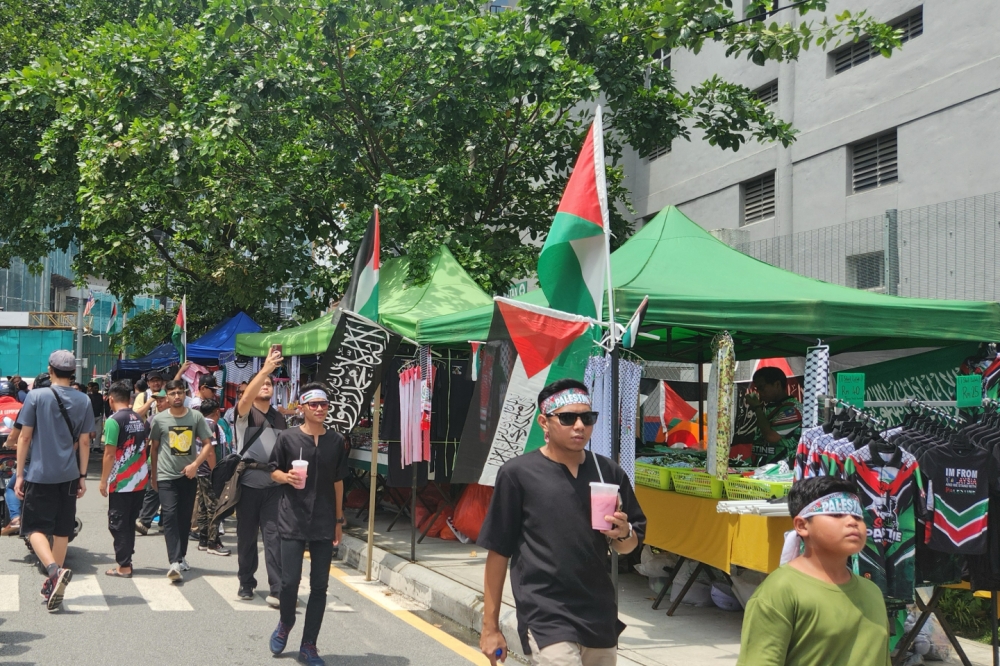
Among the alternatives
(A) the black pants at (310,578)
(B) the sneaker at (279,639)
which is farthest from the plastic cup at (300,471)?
(B) the sneaker at (279,639)

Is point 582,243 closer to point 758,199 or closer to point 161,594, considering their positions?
point 161,594

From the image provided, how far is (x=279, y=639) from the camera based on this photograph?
6.80 meters

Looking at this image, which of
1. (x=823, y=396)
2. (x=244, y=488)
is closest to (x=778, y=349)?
(x=823, y=396)

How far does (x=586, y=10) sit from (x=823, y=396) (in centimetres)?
768

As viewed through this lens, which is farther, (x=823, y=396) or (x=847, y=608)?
(x=823, y=396)

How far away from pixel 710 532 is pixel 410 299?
5913 mm

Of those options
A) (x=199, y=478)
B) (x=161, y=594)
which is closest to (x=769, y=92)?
(x=199, y=478)

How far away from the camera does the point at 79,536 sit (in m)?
12.1

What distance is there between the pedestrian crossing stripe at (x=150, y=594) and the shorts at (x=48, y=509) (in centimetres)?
61

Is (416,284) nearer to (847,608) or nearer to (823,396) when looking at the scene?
(823,396)

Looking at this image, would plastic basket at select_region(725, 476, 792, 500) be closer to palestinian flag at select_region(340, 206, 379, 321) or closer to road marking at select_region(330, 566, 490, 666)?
road marking at select_region(330, 566, 490, 666)

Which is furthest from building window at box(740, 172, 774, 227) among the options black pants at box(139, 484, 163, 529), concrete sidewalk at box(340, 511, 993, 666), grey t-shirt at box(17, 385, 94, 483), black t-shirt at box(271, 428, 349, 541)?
black t-shirt at box(271, 428, 349, 541)

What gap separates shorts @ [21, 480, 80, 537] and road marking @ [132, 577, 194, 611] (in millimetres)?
895

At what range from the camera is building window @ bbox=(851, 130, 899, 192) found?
16344 millimetres
